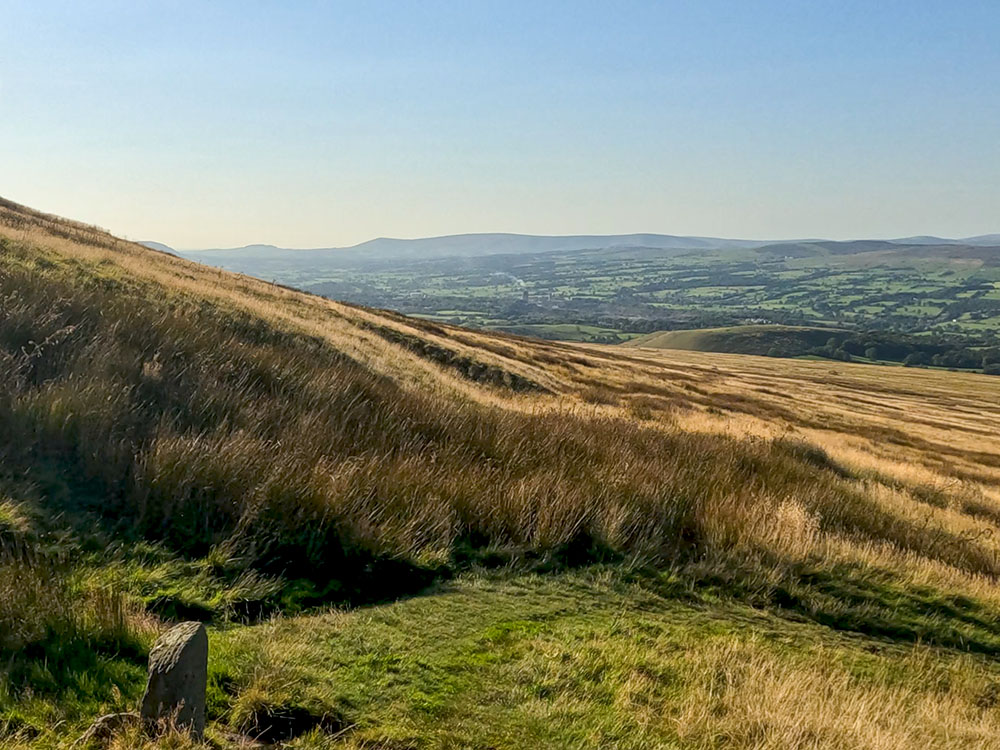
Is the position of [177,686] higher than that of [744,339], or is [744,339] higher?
[177,686]

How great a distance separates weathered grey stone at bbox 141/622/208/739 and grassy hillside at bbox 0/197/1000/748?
0.19 meters

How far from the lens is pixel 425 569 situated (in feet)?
20.8

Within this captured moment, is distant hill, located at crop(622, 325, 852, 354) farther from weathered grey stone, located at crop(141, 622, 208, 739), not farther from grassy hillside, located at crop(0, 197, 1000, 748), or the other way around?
weathered grey stone, located at crop(141, 622, 208, 739)

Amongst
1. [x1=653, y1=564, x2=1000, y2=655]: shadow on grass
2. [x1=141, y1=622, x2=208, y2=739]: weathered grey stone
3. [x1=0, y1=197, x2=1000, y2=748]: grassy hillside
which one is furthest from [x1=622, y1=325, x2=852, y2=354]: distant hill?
[x1=141, y1=622, x2=208, y2=739]: weathered grey stone

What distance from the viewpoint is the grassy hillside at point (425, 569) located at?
404cm

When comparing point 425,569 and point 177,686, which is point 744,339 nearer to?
point 425,569

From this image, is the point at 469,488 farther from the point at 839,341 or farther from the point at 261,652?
the point at 839,341

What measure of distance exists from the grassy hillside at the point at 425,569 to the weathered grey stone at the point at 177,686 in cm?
19

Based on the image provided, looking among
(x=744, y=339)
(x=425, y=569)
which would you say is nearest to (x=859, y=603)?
(x=425, y=569)

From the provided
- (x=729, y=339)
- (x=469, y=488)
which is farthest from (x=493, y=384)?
(x=729, y=339)

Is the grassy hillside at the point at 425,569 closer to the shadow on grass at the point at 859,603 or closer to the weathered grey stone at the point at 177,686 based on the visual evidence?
the shadow on grass at the point at 859,603

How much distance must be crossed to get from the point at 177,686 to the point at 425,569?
3.06m

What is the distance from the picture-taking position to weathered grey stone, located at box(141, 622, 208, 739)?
3.37 m

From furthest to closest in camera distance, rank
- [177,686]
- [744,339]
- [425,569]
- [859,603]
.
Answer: [744,339] → [859,603] → [425,569] → [177,686]
